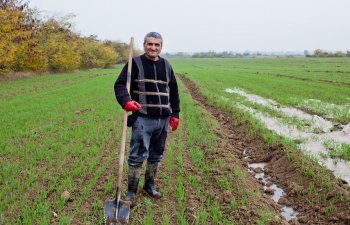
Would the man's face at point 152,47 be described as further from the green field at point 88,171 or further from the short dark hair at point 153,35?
the green field at point 88,171

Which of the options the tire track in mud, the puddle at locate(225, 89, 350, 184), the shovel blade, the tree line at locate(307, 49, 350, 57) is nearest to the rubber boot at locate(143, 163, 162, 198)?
the shovel blade

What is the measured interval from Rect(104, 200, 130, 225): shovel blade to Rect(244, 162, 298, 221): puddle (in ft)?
7.67

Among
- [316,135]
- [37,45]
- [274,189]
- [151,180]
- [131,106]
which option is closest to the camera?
[131,106]

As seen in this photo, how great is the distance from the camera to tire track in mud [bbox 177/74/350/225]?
15.8 ft

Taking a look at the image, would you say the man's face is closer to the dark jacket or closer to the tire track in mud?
the dark jacket

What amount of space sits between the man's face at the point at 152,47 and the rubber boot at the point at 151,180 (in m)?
1.69

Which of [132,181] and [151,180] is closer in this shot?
[132,181]

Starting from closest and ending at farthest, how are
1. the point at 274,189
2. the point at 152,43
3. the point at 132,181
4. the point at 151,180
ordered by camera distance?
1. the point at 152,43
2. the point at 132,181
3. the point at 151,180
4. the point at 274,189

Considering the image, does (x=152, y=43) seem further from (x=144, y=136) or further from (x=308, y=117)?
(x=308, y=117)

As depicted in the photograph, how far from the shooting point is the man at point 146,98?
4418 millimetres

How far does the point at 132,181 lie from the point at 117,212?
0.63m

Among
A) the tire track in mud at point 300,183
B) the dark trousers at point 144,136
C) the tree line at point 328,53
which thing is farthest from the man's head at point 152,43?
the tree line at point 328,53

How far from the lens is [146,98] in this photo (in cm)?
457

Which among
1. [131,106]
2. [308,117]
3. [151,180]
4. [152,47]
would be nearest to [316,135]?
[308,117]
